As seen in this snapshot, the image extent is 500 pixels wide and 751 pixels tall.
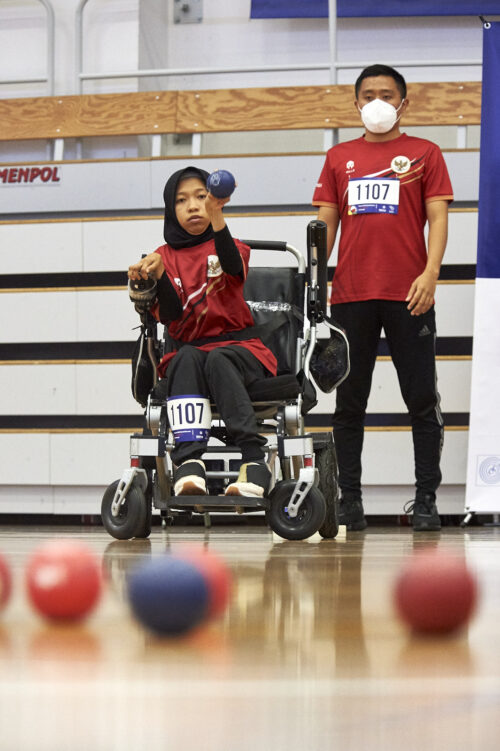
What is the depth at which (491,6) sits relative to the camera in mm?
4500

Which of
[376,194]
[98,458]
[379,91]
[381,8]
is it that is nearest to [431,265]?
[376,194]

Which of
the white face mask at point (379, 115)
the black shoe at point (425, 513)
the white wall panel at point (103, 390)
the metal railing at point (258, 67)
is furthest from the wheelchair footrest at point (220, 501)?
the metal railing at point (258, 67)

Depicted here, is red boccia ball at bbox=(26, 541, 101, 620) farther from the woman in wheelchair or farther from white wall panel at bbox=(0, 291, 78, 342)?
white wall panel at bbox=(0, 291, 78, 342)

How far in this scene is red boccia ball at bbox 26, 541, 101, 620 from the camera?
793 millimetres

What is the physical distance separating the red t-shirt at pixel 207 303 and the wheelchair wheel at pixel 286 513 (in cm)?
34

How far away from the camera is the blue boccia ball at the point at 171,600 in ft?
2.35

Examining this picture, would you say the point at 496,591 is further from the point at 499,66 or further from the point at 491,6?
the point at 491,6

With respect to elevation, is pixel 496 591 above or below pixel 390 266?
below

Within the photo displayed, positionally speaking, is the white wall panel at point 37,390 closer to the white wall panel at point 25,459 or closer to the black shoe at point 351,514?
the white wall panel at point 25,459

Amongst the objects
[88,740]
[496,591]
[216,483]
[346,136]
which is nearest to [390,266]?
[216,483]

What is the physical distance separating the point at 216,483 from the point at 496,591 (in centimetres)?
101

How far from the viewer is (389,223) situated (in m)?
2.63

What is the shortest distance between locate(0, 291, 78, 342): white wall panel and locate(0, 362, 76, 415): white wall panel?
4.9 inches

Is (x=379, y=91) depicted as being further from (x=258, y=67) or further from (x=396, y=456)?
(x=258, y=67)
